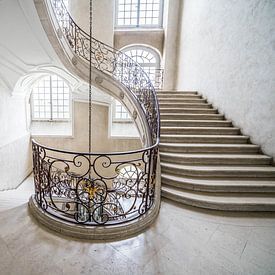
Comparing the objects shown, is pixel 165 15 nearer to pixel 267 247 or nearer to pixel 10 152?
pixel 10 152

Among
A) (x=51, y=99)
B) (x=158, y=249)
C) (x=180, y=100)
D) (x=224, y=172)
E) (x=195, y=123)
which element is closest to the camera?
(x=158, y=249)

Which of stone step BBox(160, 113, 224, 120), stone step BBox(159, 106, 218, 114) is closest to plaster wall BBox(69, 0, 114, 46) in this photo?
stone step BBox(159, 106, 218, 114)

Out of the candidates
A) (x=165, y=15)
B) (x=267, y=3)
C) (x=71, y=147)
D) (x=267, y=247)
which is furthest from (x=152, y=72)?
(x=267, y=247)

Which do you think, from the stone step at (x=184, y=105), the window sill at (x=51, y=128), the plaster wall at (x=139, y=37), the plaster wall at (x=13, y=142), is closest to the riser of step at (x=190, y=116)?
the stone step at (x=184, y=105)

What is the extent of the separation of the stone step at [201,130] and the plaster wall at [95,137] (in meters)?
4.60

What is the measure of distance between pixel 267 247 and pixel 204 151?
209 cm

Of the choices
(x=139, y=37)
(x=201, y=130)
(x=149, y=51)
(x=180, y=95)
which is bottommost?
(x=201, y=130)

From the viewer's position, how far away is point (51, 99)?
383 inches

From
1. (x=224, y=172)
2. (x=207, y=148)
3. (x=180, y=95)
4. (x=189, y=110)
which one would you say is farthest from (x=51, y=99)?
(x=224, y=172)

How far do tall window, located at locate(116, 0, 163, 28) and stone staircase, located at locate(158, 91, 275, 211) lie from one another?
19.9 feet

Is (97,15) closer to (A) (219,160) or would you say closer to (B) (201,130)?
(B) (201,130)

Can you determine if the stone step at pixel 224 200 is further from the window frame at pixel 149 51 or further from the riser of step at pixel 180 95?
the window frame at pixel 149 51

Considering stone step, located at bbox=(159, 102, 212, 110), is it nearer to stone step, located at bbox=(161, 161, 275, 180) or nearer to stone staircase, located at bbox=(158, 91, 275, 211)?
stone staircase, located at bbox=(158, 91, 275, 211)

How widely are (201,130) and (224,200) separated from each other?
2.02m
